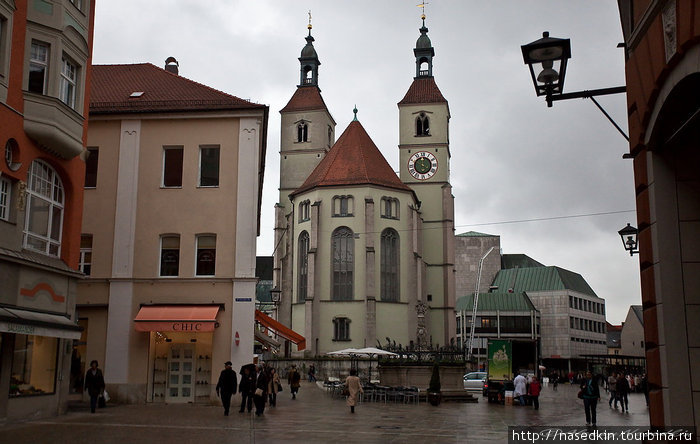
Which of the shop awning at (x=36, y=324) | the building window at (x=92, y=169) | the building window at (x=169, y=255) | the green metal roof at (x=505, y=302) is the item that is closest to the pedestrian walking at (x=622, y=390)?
the building window at (x=169, y=255)

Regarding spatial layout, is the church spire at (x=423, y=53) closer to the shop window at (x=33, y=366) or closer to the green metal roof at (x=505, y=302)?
the green metal roof at (x=505, y=302)

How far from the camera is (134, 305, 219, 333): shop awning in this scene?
967 inches

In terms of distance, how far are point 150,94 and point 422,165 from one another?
45753 millimetres

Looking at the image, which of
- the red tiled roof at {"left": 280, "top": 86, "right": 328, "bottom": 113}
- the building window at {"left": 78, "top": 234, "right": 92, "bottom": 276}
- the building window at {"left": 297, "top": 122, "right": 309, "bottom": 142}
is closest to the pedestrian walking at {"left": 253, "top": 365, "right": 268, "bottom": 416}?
the building window at {"left": 78, "top": 234, "right": 92, "bottom": 276}

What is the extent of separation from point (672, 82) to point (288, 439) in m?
9.61

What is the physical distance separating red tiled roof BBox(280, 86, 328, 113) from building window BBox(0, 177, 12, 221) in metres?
59.1

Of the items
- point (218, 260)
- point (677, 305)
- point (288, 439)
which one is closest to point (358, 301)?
point (218, 260)

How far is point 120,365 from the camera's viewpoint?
25.1 m

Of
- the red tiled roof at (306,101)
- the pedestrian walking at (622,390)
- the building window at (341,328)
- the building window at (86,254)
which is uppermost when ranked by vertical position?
the red tiled roof at (306,101)

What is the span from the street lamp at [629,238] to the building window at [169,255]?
50.2 feet

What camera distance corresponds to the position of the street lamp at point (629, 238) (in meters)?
17.2

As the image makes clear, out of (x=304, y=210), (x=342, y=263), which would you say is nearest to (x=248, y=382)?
(x=342, y=263)

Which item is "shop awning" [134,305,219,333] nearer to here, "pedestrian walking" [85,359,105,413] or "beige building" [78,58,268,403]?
"beige building" [78,58,268,403]

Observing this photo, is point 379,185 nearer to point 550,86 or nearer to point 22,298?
point 22,298
